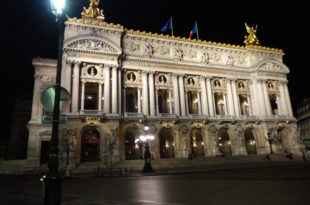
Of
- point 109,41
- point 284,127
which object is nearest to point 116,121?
point 109,41

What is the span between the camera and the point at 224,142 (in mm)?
40688

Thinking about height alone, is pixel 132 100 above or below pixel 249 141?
above

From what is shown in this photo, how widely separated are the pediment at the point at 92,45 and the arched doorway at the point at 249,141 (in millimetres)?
A: 28168

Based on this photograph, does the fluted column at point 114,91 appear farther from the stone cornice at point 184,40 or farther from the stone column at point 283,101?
the stone column at point 283,101

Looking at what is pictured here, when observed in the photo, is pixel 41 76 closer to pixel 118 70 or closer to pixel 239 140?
pixel 118 70

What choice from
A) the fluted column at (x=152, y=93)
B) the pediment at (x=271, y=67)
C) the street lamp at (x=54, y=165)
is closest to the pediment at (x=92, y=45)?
the fluted column at (x=152, y=93)

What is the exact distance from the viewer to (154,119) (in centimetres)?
3369

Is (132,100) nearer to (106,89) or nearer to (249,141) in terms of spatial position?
(106,89)

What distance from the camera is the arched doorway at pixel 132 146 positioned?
34250 millimetres

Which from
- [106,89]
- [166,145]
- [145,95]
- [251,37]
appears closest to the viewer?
[106,89]

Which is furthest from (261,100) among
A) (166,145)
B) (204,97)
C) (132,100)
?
(132,100)

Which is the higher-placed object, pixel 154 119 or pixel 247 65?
pixel 247 65

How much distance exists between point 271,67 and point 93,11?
36188 millimetres

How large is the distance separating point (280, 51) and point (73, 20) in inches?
1664
